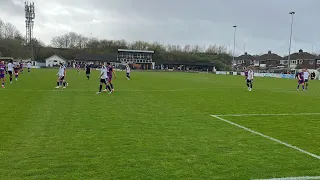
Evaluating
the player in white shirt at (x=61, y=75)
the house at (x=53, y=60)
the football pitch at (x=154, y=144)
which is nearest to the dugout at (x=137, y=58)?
the house at (x=53, y=60)

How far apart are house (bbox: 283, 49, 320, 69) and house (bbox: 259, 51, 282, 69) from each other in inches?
335

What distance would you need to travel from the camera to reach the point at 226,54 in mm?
150125

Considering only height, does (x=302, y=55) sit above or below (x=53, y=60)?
above

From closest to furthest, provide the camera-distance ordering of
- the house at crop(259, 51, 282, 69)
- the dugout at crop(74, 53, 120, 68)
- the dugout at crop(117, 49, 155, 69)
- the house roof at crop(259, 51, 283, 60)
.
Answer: the dugout at crop(74, 53, 120, 68), the house at crop(259, 51, 282, 69), the dugout at crop(117, 49, 155, 69), the house roof at crop(259, 51, 283, 60)

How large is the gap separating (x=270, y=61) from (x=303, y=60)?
2341 cm

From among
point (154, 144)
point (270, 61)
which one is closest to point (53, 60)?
point (270, 61)

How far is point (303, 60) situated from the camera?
11119 cm

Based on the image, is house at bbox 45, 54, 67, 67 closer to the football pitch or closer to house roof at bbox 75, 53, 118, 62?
house roof at bbox 75, 53, 118, 62

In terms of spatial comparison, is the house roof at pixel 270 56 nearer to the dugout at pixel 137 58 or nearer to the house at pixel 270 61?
the house at pixel 270 61

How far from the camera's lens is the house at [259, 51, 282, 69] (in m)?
131

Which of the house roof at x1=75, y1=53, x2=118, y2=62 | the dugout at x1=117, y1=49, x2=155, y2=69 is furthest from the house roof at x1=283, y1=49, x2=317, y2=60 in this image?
the house roof at x1=75, y1=53, x2=118, y2=62

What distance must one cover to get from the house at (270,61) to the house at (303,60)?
27.9 feet

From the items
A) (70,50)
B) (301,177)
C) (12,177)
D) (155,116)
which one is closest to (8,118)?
(155,116)

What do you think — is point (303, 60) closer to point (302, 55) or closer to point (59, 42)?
point (302, 55)
